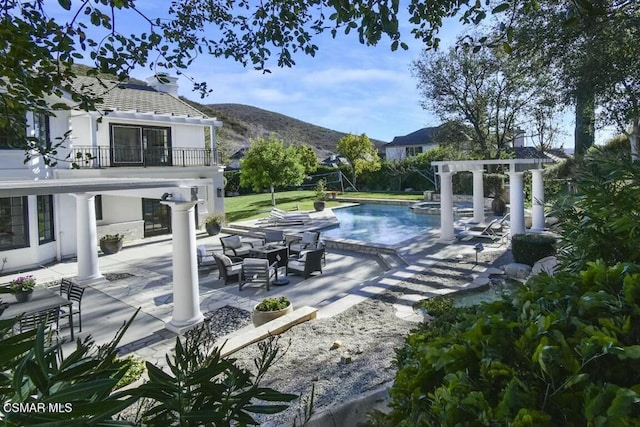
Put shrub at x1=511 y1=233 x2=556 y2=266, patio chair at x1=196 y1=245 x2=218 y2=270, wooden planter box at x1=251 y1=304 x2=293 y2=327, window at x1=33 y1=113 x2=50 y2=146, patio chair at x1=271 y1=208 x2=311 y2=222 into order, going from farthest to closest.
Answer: patio chair at x1=271 y1=208 x2=311 y2=222 < window at x1=33 y1=113 x2=50 y2=146 < patio chair at x1=196 y1=245 x2=218 y2=270 < shrub at x1=511 y1=233 x2=556 y2=266 < wooden planter box at x1=251 y1=304 x2=293 y2=327

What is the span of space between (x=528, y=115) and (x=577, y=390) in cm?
3101

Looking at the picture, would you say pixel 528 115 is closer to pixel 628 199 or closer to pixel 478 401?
pixel 628 199

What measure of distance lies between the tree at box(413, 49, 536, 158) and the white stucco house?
51.3 feet

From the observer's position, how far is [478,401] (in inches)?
59.0

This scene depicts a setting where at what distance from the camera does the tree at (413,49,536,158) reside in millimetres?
A: 27797

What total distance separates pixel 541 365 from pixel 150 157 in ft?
73.5

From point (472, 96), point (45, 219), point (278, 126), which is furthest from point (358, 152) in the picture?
point (278, 126)

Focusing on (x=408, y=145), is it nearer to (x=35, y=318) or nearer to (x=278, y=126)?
(x=35, y=318)

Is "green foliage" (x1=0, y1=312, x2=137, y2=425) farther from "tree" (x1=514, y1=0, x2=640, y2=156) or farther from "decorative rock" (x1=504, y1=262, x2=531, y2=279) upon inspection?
"decorative rock" (x1=504, y1=262, x2=531, y2=279)

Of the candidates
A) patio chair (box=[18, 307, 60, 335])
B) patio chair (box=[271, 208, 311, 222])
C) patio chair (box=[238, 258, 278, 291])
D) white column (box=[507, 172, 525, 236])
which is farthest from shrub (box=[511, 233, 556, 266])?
patio chair (box=[271, 208, 311, 222])

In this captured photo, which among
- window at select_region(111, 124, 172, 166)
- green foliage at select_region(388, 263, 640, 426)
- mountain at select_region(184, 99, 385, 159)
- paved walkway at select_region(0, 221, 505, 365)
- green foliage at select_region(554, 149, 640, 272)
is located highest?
mountain at select_region(184, 99, 385, 159)

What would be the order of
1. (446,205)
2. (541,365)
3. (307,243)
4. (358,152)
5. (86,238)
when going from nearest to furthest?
(541,365), (86,238), (307,243), (446,205), (358,152)

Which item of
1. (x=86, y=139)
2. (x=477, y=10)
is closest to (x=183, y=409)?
(x=477, y=10)

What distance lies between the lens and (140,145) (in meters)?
21.0
